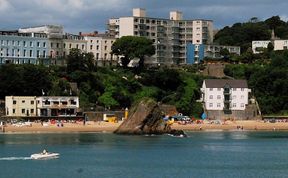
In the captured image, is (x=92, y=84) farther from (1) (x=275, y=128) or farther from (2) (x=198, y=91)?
(1) (x=275, y=128)

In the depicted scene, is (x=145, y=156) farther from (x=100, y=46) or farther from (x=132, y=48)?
(x=100, y=46)

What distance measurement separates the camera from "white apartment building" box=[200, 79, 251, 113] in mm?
116438

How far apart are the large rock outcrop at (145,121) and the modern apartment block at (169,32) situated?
44.7 m

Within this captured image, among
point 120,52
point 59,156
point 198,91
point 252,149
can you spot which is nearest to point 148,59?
point 120,52

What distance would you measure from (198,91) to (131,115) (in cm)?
2791

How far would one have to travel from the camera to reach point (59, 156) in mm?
68625

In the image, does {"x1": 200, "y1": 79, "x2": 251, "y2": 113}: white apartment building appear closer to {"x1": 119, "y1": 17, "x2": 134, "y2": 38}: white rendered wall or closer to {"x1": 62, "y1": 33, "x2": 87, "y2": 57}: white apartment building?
{"x1": 62, "y1": 33, "x2": 87, "y2": 57}: white apartment building

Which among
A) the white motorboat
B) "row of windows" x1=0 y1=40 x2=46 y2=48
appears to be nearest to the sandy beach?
"row of windows" x1=0 y1=40 x2=46 y2=48

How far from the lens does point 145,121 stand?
9181 centimetres

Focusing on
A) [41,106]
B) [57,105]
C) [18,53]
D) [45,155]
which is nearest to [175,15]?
[18,53]

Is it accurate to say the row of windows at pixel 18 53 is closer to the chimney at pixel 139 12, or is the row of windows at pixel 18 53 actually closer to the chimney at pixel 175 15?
the chimney at pixel 139 12

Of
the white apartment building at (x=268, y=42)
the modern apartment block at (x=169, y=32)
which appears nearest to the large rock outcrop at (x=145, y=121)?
the modern apartment block at (x=169, y=32)

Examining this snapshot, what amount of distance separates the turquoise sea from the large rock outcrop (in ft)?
7.34

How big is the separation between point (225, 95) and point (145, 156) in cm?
4912
